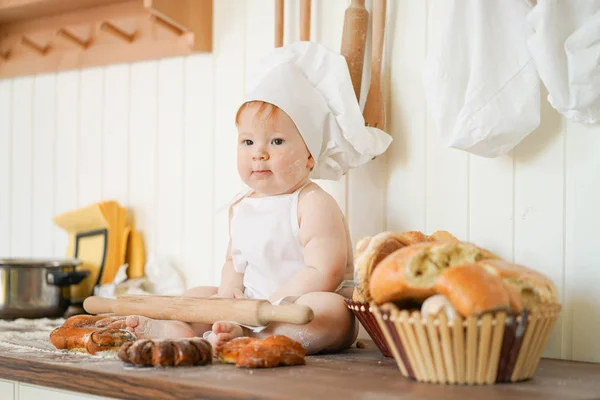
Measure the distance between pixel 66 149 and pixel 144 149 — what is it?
280 mm

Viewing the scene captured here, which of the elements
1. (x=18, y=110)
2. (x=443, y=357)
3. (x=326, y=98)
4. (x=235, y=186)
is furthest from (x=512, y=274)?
(x=18, y=110)

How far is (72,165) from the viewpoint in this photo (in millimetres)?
2064

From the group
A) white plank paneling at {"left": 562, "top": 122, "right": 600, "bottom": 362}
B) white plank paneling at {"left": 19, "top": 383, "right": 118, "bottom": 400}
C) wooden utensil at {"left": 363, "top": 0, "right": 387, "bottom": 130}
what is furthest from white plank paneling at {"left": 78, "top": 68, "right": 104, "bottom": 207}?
white plank paneling at {"left": 562, "top": 122, "right": 600, "bottom": 362}

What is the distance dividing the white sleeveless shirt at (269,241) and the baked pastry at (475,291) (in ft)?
1.57

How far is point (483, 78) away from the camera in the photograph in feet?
4.21

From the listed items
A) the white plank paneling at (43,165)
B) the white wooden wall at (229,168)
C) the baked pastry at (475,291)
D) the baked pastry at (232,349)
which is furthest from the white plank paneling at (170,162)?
the baked pastry at (475,291)

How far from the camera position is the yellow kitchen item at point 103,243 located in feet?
6.09

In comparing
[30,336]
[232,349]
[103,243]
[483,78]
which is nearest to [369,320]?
[232,349]

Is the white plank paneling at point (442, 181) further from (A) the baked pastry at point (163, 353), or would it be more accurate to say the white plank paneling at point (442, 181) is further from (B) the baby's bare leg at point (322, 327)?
(A) the baked pastry at point (163, 353)

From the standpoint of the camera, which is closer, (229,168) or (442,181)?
(442,181)

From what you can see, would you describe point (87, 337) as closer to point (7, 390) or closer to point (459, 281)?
point (7, 390)

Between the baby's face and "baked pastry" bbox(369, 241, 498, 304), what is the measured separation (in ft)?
1.37

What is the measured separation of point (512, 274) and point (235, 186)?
2.93 ft

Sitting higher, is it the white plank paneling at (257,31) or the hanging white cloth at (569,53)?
the white plank paneling at (257,31)
